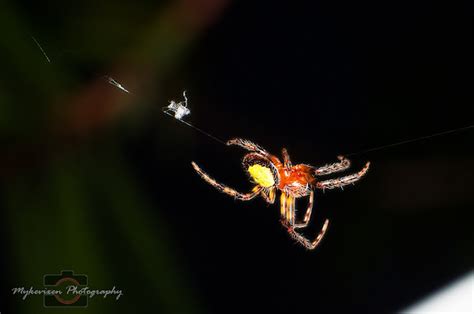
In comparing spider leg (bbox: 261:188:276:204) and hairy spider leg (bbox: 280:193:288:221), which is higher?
spider leg (bbox: 261:188:276:204)

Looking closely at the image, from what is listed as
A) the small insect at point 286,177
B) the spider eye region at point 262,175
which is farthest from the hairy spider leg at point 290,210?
the spider eye region at point 262,175

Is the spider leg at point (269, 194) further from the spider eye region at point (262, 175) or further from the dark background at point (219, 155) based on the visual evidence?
the dark background at point (219, 155)

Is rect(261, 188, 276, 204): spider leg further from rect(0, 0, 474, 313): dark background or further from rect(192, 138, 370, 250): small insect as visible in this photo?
rect(0, 0, 474, 313): dark background

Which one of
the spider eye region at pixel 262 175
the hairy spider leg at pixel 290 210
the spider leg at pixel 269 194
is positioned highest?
the spider eye region at pixel 262 175

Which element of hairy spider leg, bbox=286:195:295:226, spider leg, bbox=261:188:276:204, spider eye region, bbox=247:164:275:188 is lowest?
hairy spider leg, bbox=286:195:295:226

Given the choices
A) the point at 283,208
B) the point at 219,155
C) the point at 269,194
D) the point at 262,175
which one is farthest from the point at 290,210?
the point at 219,155

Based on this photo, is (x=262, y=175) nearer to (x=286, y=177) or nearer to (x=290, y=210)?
(x=286, y=177)

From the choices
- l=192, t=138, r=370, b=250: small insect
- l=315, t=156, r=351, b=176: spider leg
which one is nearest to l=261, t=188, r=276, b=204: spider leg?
l=192, t=138, r=370, b=250: small insect
